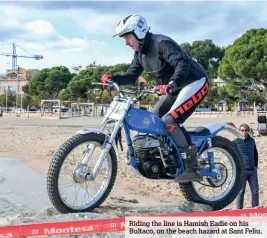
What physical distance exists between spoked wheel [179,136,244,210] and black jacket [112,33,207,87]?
3.39ft

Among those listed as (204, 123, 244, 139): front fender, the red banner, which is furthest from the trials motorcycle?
the red banner

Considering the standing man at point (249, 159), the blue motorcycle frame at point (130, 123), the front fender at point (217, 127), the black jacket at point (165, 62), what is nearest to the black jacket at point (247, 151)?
the standing man at point (249, 159)

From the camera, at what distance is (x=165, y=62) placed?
18.0 ft

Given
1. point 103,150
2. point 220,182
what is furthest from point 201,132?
point 103,150

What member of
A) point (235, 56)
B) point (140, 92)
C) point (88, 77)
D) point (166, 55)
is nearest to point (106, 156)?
point (140, 92)

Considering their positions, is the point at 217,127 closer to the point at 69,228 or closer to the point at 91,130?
the point at 91,130

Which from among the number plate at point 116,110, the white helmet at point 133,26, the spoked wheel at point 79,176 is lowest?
the spoked wheel at point 79,176

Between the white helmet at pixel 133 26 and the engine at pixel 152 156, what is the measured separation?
1145mm

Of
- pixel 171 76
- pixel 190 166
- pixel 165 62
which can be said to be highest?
pixel 165 62

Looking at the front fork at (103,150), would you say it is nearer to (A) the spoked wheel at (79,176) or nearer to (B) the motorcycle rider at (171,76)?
(A) the spoked wheel at (79,176)

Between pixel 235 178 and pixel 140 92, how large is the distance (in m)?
1.85

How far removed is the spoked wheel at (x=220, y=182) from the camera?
6027 mm

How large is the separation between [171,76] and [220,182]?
1.56 m

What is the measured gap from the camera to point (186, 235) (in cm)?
429
